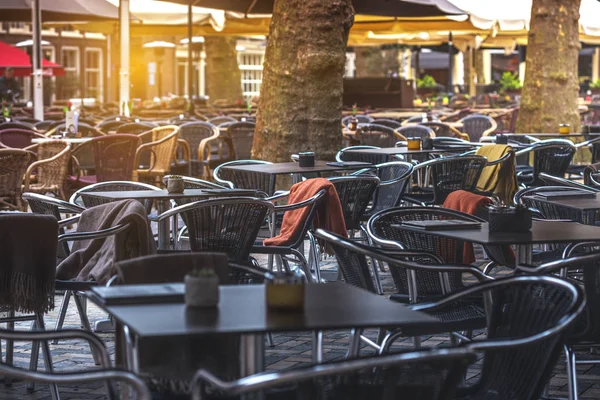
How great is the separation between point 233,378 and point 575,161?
11999 mm

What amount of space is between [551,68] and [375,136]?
2.83 meters

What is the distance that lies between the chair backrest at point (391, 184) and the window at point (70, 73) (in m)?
28.8

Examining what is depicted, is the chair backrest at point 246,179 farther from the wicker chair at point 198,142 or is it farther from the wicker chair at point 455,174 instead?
the wicker chair at point 198,142

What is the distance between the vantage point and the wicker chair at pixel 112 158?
10078mm

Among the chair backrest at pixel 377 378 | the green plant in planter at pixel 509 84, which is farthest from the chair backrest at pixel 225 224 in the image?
the green plant in planter at pixel 509 84

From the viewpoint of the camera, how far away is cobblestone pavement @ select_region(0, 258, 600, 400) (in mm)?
4664

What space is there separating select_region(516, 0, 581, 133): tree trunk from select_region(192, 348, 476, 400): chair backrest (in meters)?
11.9

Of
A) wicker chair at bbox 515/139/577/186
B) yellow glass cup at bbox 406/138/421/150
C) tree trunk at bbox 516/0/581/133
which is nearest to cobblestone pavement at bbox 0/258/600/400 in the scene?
yellow glass cup at bbox 406/138/421/150

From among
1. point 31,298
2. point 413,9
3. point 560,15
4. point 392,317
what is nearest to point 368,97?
point 413,9

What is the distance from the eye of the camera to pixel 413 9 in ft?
50.2

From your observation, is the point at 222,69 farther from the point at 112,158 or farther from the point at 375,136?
the point at 112,158

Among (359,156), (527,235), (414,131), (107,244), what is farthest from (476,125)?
(527,235)

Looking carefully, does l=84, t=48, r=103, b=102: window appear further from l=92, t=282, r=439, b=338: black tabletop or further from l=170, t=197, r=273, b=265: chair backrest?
l=92, t=282, r=439, b=338: black tabletop

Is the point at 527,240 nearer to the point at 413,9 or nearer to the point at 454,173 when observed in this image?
the point at 454,173
